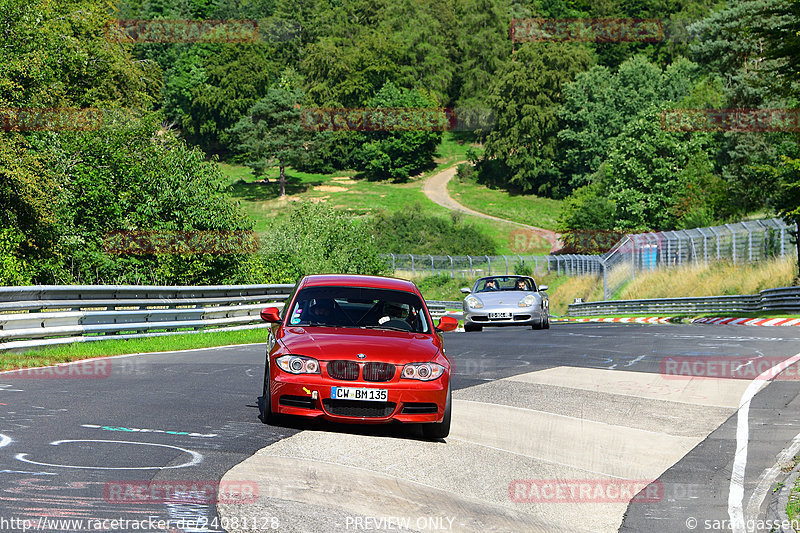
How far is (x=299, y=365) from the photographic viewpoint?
8820mm

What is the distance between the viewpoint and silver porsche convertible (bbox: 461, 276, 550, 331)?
2473 centimetres

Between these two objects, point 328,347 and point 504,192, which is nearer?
point 328,347

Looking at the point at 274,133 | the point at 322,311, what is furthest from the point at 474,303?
the point at 274,133

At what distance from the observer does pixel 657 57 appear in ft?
458

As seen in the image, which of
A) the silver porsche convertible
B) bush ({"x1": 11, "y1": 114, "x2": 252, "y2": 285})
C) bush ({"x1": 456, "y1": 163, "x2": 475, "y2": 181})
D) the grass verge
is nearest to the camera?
the grass verge

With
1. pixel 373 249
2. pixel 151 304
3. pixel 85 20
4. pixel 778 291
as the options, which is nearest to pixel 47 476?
pixel 151 304

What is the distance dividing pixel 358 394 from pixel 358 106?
129755 mm

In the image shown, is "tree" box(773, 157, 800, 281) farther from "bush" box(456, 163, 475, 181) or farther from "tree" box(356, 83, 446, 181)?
"tree" box(356, 83, 446, 181)

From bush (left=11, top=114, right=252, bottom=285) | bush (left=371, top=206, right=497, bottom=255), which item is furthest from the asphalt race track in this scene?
bush (left=371, top=206, right=497, bottom=255)

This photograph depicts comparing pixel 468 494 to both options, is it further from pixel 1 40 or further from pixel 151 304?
pixel 1 40

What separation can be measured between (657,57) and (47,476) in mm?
141624

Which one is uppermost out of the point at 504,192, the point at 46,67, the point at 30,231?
the point at 46,67

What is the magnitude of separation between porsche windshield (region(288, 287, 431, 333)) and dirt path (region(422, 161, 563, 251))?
79440mm

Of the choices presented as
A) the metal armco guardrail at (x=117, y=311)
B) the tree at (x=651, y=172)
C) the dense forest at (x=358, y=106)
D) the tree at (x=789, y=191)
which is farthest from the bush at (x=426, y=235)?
the metal armco guardrail at (x=117, y=311)
